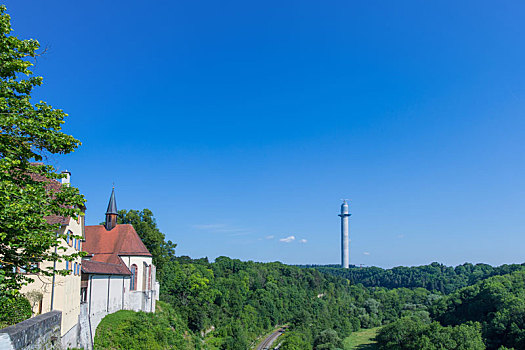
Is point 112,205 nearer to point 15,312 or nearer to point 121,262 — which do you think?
point 121,262

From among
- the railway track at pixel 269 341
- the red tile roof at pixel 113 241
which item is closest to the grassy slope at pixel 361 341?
the railway track at pixel 269 341

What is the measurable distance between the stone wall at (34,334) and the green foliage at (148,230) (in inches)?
1371

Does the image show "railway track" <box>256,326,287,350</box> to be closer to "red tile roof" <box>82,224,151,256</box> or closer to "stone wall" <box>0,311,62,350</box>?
"red tile roof" <box>82,224,151,256</box>

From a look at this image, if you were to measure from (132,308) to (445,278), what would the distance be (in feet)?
574

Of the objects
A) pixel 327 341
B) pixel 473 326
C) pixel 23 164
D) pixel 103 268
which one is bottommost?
pixel 327 341

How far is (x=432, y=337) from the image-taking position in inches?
2117

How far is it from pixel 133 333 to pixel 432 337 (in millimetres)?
40751

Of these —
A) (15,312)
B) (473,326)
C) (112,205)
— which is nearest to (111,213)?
(112,205)

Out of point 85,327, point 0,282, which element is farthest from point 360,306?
point 0,282

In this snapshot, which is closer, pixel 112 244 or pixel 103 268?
pixel 103 268

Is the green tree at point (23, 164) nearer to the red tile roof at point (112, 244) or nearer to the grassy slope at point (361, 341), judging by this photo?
the red tile roof at point (112, 244)

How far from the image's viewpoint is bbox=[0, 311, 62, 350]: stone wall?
1095cm

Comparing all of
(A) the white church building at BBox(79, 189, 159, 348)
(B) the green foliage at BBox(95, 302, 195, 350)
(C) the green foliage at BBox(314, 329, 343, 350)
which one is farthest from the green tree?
(C) the green foliage at BBox(314, 329, 343, 350)

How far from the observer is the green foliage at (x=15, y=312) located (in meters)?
15.1
